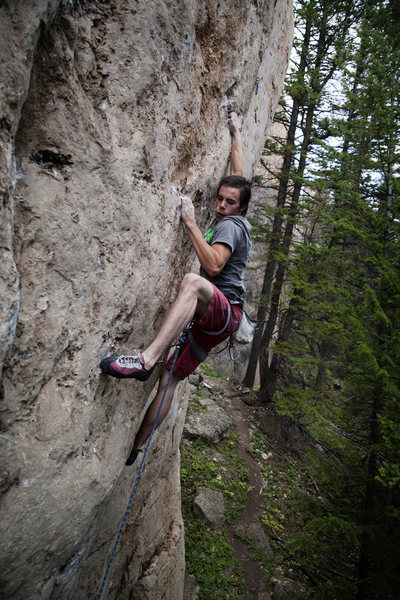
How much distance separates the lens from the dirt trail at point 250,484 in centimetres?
648

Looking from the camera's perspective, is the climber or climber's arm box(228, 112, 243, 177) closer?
the climber

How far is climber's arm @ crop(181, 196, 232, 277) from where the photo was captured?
323 cm

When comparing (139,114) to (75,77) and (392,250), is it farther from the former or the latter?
(392,250)

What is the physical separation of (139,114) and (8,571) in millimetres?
3184

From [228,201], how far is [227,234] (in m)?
0.64

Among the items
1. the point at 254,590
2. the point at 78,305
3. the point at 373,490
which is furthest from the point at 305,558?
the point at 78,305

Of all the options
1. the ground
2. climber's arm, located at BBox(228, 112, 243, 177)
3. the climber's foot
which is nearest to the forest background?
the ground

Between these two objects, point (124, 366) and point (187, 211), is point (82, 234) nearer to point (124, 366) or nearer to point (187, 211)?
point (124, 366)

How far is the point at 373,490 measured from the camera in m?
5.77

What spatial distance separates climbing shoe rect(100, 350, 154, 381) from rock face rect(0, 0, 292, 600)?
0.29 feet

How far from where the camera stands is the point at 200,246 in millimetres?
3232

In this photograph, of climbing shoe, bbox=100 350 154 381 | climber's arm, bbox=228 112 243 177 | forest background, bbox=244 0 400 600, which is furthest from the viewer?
forest background, bbox=244 0 400 600

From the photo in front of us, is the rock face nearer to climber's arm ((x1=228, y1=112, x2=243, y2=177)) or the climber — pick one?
the climber

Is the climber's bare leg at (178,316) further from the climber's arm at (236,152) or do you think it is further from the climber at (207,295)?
the climber's arm at (236,152)
